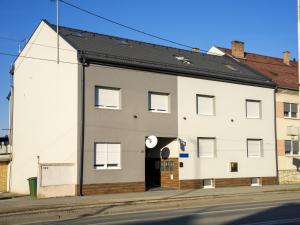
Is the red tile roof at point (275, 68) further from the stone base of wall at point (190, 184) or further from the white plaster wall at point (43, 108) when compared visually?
the white plaster wall at point (43, 108)

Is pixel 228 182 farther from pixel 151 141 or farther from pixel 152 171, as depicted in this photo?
pixel 151 141

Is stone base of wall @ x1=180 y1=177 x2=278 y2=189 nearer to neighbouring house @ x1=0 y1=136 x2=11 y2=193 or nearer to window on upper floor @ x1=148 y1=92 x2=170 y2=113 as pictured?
window on upper floor @ x1=148 y1=92 x2=170 y2=113

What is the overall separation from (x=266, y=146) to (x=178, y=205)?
1327 cm

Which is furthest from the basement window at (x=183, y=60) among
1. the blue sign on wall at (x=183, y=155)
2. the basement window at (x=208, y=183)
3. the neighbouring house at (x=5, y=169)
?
the neighbouring house at (x=5, y=169)

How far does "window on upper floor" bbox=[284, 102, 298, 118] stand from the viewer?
32.1 meters

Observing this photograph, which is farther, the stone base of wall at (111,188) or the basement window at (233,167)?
the basement window at (233,167)

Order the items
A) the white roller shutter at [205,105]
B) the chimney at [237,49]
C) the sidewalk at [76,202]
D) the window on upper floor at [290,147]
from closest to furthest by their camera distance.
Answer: the sidewalk at [76,202], the white roller shutter at [205,105], the window on upper floor at [290,147], the chimney at [237,49]

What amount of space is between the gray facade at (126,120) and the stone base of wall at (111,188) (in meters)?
0.20

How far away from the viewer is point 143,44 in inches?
1200

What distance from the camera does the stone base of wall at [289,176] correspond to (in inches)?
1221

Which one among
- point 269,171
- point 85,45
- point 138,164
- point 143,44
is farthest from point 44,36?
point 269,171

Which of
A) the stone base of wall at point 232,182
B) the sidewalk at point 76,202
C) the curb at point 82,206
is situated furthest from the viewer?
the stone base of wall at point 232,182

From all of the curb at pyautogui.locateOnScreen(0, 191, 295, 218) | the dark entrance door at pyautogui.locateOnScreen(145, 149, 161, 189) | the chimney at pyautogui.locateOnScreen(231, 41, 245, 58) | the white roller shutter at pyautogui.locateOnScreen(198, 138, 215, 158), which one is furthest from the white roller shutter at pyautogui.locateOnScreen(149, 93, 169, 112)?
the chimney at pyautogui.locateOnScreen(231, 41, 245, 58)

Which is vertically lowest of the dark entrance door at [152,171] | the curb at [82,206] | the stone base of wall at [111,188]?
the curb at [82,206]
